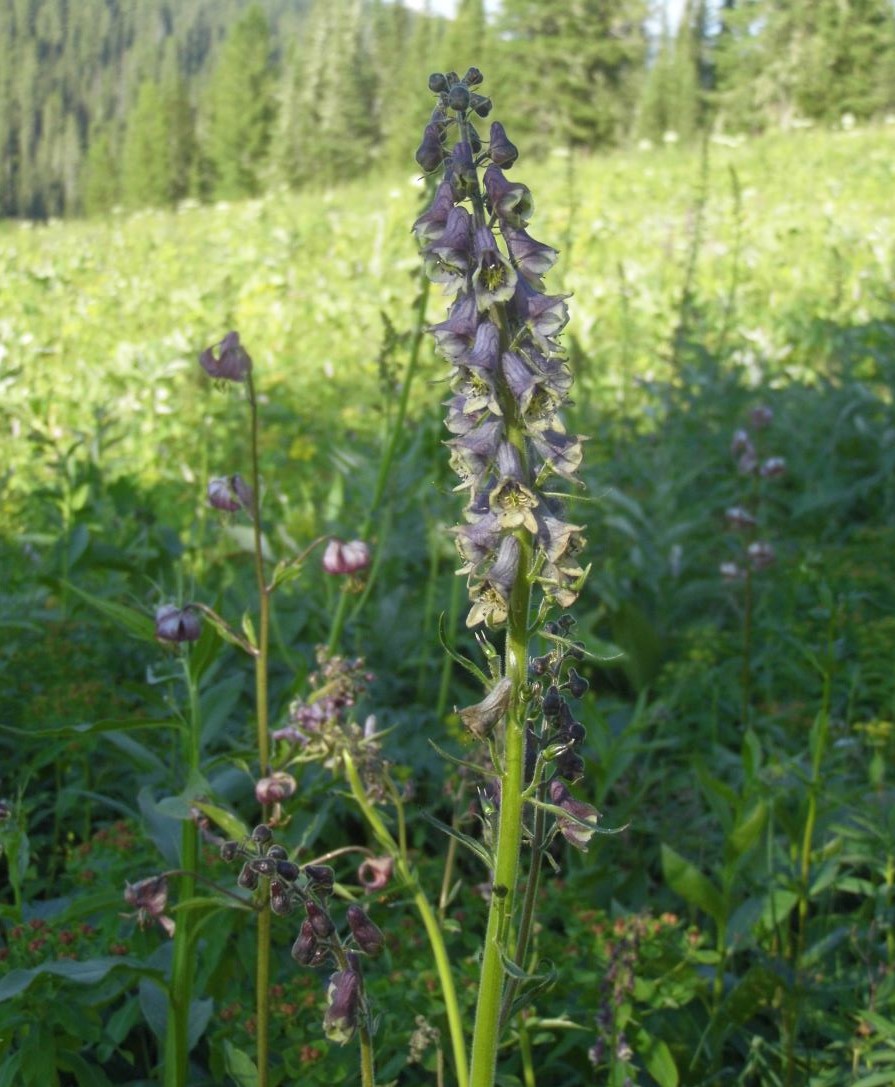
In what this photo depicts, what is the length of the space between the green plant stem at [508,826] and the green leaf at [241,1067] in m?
0.48

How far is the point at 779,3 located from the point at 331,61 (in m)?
22.3

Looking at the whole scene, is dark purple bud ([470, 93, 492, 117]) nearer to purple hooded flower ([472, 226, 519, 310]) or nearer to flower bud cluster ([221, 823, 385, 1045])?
purple hooded flower ([472, 226, 519, 310])

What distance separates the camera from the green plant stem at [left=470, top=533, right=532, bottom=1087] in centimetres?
130

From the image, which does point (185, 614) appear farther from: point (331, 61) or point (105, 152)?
point (105, 152)

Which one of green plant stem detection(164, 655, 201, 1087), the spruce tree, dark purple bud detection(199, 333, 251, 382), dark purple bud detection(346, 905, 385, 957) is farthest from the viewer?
the spruce tree

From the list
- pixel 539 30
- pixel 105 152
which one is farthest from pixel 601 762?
pixel 105 152

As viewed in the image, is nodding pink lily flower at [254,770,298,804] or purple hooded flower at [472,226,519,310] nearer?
purple hooded flower at [472,226,519,310]

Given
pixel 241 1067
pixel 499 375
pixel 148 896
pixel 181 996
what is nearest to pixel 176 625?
pixel 148 896

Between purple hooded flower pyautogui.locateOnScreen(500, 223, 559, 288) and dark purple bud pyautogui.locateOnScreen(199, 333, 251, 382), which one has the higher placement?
purple hooded flower pyautogui.locateOnScreen(500, 223, 559, 288)

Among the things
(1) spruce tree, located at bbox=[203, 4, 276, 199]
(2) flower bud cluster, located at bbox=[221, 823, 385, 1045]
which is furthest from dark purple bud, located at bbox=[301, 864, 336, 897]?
(1) spruce tree, located at bbox=[203, 4, 276, 199]

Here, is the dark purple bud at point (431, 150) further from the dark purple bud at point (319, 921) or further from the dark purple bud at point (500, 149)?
the dark purple bud at point (319, 921)

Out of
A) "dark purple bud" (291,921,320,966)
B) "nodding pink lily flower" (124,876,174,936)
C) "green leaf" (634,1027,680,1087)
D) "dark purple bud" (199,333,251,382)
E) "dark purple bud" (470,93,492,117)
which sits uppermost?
"dark purple bud" (470,93,492,117)

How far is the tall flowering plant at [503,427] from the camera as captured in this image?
4.14 ft

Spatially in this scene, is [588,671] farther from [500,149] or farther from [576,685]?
[500,149]
